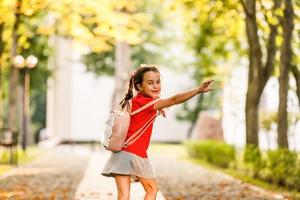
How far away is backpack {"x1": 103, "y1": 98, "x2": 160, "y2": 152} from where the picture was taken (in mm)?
6234

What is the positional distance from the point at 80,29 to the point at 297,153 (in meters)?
8.63

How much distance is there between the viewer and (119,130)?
6234mm

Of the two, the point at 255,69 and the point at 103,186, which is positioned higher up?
the point at 255,69

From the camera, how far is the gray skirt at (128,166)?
20.5 ft

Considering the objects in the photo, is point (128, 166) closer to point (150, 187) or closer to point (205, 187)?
point (150, 187)

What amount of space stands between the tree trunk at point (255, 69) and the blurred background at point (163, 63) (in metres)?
0.02

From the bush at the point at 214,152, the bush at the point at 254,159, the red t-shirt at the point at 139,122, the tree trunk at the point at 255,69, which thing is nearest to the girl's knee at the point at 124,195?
the red t-shirt at the point at 139,122

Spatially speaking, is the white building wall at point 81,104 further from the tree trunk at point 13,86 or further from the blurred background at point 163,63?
the tree trunk at point 13,86

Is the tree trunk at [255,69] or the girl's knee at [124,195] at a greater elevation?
the tree trunk at [255,69]

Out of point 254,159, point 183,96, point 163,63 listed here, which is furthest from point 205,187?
point 163,63

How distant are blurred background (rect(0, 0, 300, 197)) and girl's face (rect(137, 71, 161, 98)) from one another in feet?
2.35

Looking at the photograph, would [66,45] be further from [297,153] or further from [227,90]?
[297,153]

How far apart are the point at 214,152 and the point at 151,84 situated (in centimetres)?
1728

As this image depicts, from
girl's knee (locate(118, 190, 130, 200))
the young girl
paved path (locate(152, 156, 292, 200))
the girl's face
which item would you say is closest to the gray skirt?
the young girl
